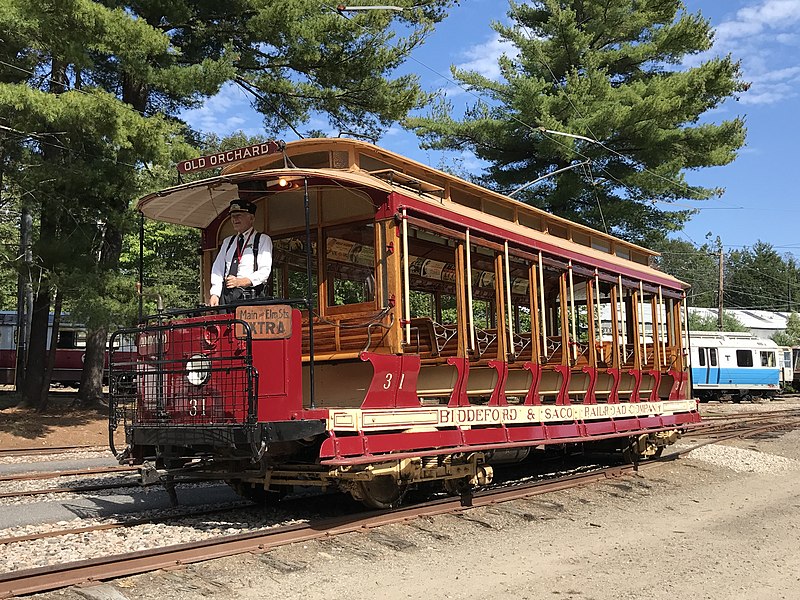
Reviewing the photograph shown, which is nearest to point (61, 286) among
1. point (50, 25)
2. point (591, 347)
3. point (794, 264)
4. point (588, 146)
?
point (50, 25)

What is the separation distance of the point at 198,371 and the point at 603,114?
1800 cm

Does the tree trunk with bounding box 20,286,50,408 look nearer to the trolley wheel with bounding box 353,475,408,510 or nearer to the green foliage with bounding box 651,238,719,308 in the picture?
the trolley wheel with bounding box 353,475,408,510

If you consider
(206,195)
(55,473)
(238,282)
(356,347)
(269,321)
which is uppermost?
(206,195)

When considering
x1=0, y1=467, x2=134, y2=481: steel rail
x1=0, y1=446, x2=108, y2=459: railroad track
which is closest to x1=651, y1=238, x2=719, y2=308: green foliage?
x1=0, y1=446, x2=108, y2=459: railroad track

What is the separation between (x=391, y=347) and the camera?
740 cm

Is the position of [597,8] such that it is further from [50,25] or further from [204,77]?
[50,25]

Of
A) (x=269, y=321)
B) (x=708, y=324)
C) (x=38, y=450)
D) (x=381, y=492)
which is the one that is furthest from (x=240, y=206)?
(x=708, y=324)

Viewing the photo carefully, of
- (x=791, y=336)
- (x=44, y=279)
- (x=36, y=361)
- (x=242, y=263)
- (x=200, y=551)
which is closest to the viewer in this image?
(x=200, y=551)

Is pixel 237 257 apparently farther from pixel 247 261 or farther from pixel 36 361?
pixel 36 361

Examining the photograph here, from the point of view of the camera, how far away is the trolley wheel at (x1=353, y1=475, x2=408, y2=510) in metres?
Answer: 7.50

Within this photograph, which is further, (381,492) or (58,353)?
(58,353)

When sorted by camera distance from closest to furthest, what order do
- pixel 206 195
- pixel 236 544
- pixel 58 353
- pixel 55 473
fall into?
pixel 236 544 → pixel 206 195 → pixel 55 473 → pixel 58 353

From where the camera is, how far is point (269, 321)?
6707 millimetres

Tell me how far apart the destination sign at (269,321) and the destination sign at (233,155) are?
1396 millimetres
